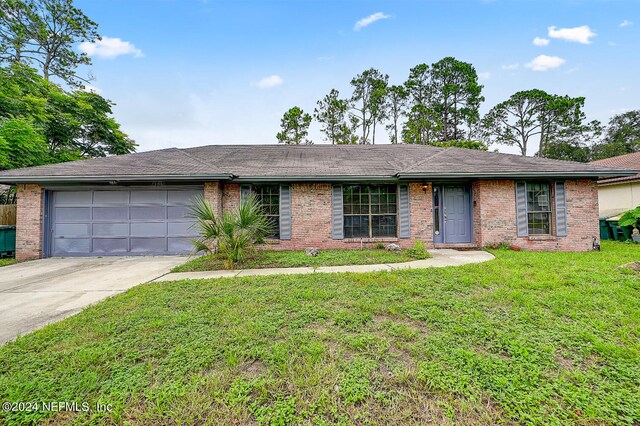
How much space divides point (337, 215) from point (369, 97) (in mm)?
18627

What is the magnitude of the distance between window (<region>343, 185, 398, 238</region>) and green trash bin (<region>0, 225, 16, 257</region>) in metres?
10.2

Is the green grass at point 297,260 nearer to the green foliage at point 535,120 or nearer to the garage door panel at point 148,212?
the garage door panel at point 148,212

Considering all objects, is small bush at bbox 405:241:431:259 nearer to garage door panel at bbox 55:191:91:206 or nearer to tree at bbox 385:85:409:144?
garage door panel at bbox 55:191:91:206

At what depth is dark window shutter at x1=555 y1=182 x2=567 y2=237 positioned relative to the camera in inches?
317

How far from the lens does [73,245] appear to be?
7.89 metres

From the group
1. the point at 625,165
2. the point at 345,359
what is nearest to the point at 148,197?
the point at 345,359

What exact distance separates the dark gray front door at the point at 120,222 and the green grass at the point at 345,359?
4649 mm

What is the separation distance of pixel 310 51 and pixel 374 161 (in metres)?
8.21

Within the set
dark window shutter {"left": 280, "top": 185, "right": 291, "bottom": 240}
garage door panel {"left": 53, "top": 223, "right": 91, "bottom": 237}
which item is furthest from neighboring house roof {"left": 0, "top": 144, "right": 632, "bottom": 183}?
garage door panel {"left": 53, "top": 223, "right": 91, "bottom": 237}

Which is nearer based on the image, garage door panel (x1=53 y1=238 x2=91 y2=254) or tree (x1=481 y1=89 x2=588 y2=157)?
garage door panel (x1=53 y1=238 x2=91 y2=254)

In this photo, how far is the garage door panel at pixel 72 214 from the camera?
7.89 metres

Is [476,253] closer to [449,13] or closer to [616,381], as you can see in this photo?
[616,381]

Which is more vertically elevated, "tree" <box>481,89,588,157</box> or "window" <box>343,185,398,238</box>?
"tree" <box>481,89,588,157</box>

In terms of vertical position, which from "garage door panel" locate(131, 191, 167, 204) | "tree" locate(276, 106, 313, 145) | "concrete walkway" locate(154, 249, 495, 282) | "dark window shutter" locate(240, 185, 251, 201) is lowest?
"concrete walkway" locate(154, 249, 495, 282)
